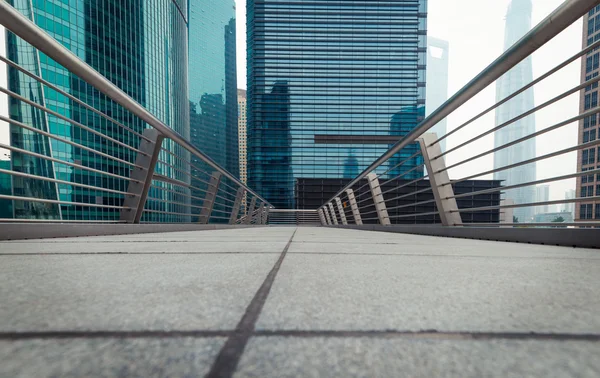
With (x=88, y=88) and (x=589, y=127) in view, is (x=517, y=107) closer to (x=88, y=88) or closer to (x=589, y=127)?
(x=589, y=127)

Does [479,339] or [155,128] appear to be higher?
[155,128]

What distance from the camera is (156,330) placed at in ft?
1.22

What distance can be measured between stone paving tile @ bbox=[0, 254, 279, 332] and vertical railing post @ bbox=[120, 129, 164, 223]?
5.64 feet

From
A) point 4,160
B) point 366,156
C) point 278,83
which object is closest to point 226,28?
point 278,83

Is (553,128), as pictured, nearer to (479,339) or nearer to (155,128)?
(479,339)

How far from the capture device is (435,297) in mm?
537

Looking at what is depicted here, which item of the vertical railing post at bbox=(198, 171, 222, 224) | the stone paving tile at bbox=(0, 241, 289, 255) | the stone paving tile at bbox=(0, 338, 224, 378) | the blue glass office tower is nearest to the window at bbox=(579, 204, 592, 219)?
the blue glass office tower

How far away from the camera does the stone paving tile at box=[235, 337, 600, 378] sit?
0.93ft

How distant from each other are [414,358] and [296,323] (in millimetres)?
162

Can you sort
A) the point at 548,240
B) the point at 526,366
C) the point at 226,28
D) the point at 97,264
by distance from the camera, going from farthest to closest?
the point at 226,28 → the point at 548,240 → the point at 97,264 → the point at 526,366

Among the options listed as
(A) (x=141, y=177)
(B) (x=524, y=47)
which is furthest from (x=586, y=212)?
(A) (x=141, y=177)

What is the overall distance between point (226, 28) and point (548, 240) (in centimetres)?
8087

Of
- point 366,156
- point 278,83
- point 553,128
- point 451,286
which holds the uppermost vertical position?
point 278,83

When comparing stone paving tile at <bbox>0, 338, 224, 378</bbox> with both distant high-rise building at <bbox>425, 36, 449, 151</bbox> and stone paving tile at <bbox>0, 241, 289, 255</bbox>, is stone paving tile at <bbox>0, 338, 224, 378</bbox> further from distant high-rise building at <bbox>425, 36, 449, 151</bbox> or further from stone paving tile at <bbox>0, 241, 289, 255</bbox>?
distant high-rise building at <bbox>425, 36, 449, 151</bbox>
